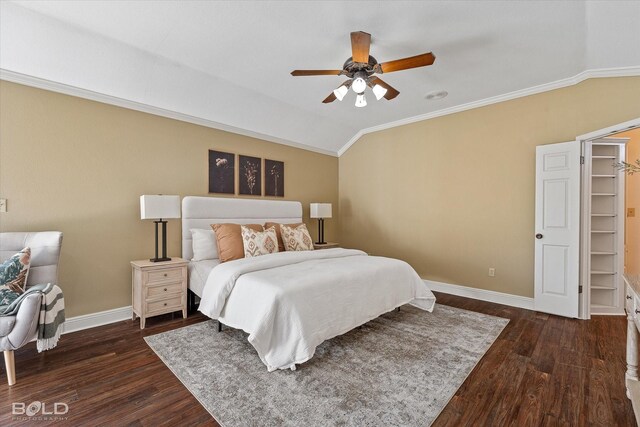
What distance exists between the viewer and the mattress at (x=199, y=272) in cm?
322

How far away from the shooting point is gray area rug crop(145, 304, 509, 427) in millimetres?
1804

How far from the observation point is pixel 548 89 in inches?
142

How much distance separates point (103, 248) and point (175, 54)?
222cm

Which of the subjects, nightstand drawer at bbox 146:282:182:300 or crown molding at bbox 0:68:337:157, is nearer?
crown molding at bbox 0:68:337:157

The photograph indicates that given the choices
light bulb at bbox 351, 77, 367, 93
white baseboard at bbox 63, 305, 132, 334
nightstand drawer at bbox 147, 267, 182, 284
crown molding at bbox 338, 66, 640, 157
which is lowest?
white baseboard at bbox 63, 305, 132, 334

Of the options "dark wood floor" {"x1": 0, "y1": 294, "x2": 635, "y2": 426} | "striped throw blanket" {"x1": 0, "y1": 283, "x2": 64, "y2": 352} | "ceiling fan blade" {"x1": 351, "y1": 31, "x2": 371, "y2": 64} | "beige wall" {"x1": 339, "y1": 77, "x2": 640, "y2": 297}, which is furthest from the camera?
"beige wall" {"x1": 339, "y1": 77, "x2": 640, "y2": 297}

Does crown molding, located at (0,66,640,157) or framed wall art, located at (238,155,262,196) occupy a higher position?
crown molding, located at (0,66,640,157)

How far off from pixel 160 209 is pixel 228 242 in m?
0.82

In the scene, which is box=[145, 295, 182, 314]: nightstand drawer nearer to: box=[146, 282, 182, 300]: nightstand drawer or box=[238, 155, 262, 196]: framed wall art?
box=[146, 282, 182, 300]: nightstand drawer

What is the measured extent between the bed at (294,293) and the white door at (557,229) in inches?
58.4

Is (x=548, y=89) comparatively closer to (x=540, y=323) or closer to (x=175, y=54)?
(x=540, y=323)

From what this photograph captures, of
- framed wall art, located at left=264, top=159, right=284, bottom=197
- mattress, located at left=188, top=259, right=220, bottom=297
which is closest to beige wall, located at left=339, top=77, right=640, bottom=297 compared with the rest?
framed wall art, located at left=264, top=159, right=284, bottom=197

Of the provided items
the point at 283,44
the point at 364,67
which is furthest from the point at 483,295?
the point at 283,44

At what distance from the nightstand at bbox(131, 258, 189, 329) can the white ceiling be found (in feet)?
6.38
